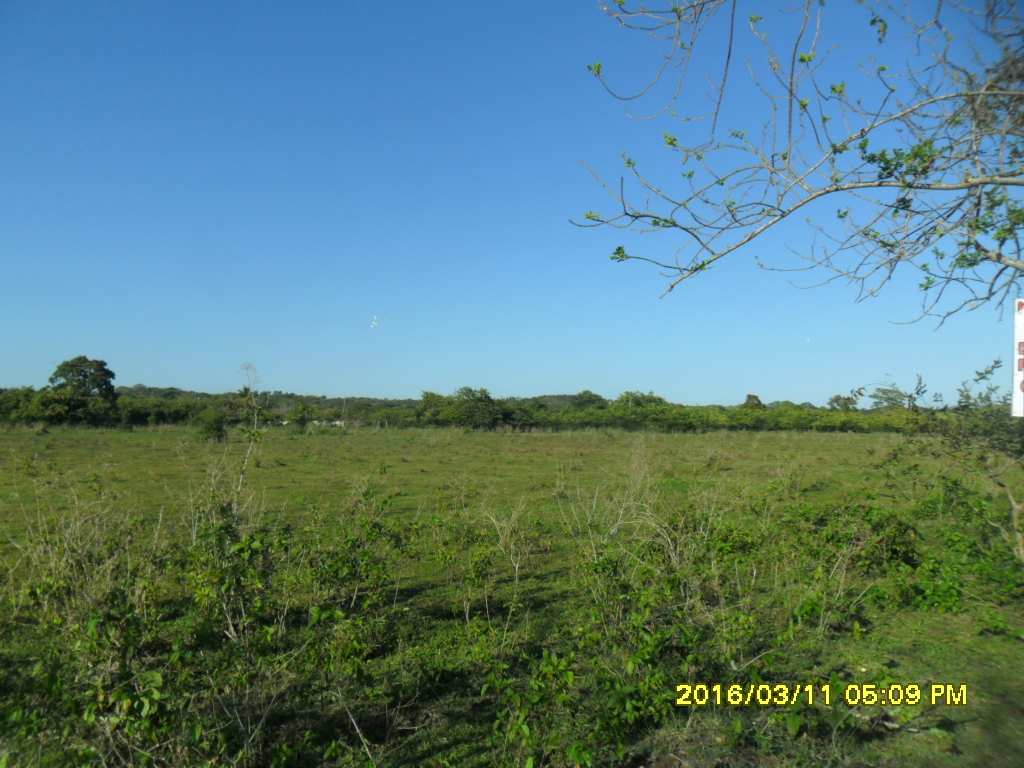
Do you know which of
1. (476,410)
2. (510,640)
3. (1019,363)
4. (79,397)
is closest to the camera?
(1019,363)

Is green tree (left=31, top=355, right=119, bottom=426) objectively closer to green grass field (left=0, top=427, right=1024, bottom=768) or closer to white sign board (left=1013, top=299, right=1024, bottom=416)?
green grass field (left=0, top=427, right=1024, bottom=768)

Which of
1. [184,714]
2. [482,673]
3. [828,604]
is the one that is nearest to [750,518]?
[828,604]

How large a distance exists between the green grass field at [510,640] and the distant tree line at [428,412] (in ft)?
45.8

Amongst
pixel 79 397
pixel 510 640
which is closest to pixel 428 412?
pixel 79 397

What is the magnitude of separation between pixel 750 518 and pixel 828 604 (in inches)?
92.6

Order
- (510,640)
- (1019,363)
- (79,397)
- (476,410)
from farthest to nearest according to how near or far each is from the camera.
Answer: (476,410)
(79,397)
(510,640)
(1019,363)

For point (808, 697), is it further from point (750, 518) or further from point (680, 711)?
point (750, 518)

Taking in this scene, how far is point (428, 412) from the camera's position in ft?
129
